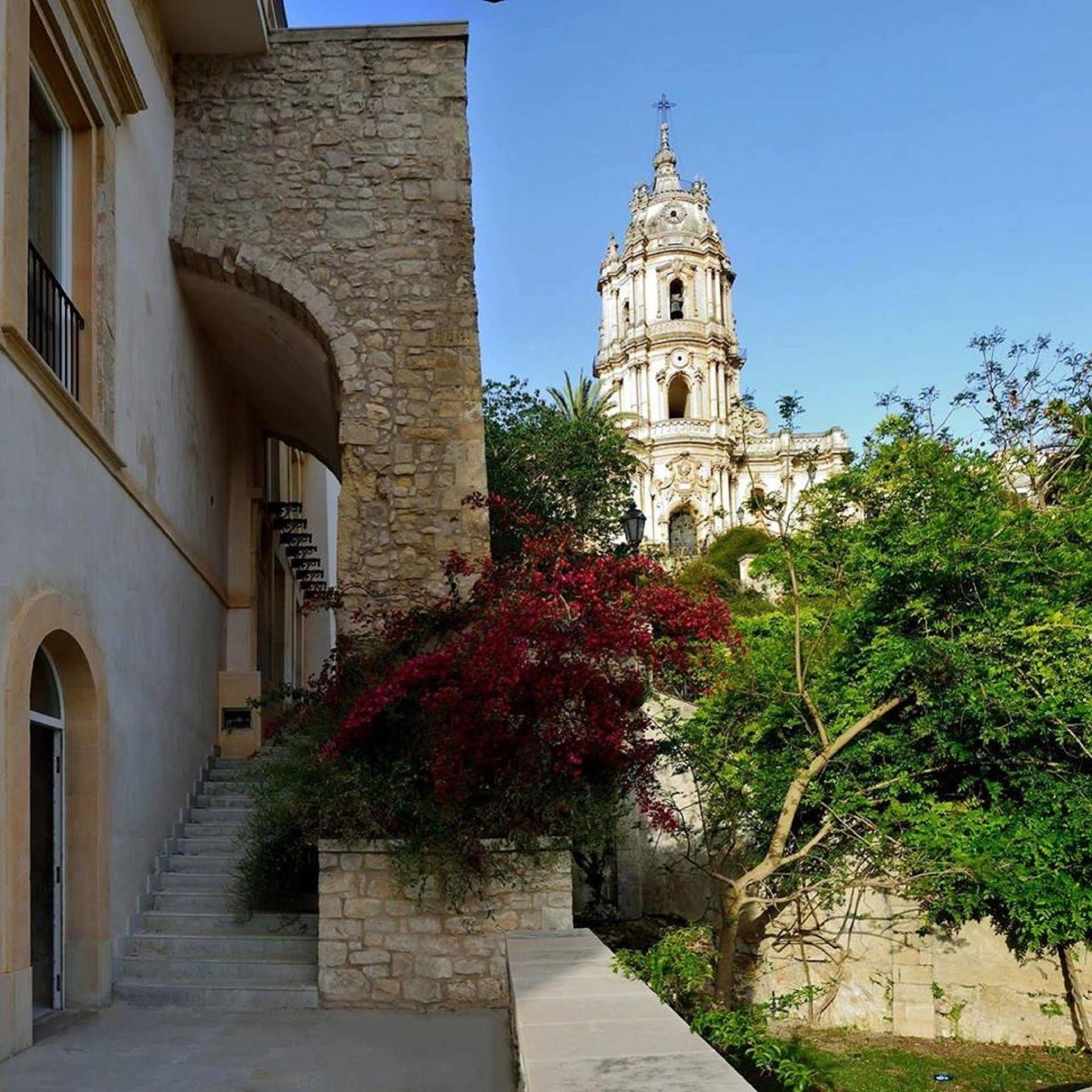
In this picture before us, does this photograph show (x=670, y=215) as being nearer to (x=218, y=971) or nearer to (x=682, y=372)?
(x=682, y=372)

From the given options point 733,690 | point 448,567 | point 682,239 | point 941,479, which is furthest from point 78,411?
point 682,239

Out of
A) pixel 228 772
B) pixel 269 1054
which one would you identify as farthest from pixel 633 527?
pixel 269 1054

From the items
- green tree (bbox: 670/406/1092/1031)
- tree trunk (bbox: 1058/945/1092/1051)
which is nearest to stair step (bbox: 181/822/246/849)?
green tree (bbox: 670/406/1092/1031)

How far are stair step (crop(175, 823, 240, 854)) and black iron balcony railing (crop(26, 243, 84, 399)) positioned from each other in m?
3.82

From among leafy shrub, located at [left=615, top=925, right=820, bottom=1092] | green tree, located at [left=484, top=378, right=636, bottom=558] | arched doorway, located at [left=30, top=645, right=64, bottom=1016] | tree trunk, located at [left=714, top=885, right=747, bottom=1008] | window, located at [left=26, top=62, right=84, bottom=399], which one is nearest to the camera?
leafy shrub, located at [left=615, top=925, right=820, bottom=1092]

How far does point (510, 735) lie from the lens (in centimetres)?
698

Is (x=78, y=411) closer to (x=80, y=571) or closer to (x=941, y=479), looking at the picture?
(x=80, y=571)

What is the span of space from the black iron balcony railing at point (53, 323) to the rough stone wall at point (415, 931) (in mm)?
3353

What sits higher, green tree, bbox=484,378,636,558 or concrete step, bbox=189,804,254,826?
green tree, bbox=484,378,636,558

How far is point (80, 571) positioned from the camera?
693cm

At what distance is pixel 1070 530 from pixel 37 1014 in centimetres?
802

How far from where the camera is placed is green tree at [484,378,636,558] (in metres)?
22.4

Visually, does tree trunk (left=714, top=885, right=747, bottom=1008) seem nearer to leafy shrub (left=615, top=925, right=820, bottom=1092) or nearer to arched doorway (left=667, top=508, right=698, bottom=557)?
leafy shrub (left=615, top=925, right=820, bottom=1092)

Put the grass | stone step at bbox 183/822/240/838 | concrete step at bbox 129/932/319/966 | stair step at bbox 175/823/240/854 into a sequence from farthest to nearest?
stone step at bbox 183/822/240/838 → stair step at bbox 175/823/240/854 → the grass → concrete step at bbox 129/932/319/966
